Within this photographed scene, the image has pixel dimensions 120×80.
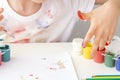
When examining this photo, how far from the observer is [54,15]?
0.99 m

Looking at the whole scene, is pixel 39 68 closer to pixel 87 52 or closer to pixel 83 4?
pixel 87 52

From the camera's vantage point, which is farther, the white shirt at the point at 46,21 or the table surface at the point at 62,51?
the white shirt at the point at 46,21

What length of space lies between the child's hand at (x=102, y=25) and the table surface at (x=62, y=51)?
4cm

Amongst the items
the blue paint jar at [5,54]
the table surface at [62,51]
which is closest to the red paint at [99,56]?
the table surface at [62,51]

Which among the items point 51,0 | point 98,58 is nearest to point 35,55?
point 98,58

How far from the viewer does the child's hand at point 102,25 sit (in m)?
0.68

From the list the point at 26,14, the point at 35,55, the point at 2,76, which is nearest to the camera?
the point at 2,76

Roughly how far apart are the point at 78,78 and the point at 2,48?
235 mm

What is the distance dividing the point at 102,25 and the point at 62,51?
175 mm

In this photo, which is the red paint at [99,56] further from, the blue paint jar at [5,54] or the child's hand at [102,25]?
the blue paint jar at [5,54]

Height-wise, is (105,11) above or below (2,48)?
above

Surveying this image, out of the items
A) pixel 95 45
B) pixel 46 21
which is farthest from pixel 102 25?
pixel 46 21

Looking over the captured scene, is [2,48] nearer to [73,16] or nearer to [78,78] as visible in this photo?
[78,78]

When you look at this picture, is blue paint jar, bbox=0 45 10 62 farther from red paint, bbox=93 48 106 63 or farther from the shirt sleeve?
the shirt sleeve
